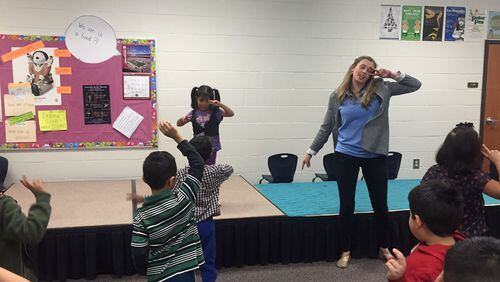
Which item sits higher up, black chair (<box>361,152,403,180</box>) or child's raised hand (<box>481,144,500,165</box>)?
child's raised hand (<box>481,144,500,165</box>)

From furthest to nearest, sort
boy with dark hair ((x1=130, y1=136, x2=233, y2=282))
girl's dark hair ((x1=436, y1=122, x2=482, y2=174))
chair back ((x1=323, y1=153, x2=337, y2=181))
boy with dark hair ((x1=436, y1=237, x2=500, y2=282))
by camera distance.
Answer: chair back ((x1=323, y1=153, x2=337, y2=181)), boy with dark hair ((x1=130, y1=136, x2=233, y2=282)), girl's dark hair ((x1=436, y1=122, x2=482, y2=174)), boy with dark hair ((x1=436, y1=237, x2=500, y2=282))

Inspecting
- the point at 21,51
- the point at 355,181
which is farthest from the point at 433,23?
the point at 21,51

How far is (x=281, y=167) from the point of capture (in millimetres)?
4547

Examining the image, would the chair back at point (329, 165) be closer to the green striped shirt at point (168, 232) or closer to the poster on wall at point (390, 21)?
the poster on wall at point (390, 21)

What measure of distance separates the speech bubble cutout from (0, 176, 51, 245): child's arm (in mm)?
2947

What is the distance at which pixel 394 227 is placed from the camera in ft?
11.6

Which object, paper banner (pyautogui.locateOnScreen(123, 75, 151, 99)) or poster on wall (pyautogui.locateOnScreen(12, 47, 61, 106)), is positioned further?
paper banner (pyautogui.locateOnScreen(123, 75, 151, 99))

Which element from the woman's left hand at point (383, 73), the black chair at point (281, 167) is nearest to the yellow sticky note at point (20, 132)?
the black chair at point (281, 167)

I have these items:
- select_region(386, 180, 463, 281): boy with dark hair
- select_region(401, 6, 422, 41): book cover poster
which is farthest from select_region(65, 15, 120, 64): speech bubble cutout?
select_region(386, 180, 463, 281): boy with dark hair

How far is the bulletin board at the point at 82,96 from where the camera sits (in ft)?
13.9

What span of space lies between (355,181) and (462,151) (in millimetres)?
1223

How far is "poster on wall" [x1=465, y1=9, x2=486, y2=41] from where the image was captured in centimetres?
513

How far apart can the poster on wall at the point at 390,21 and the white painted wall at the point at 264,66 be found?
79mm

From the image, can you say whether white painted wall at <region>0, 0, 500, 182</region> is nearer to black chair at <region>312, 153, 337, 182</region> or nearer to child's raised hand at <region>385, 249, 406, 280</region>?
black chair at <region>312, 153, 337, 182</region>
